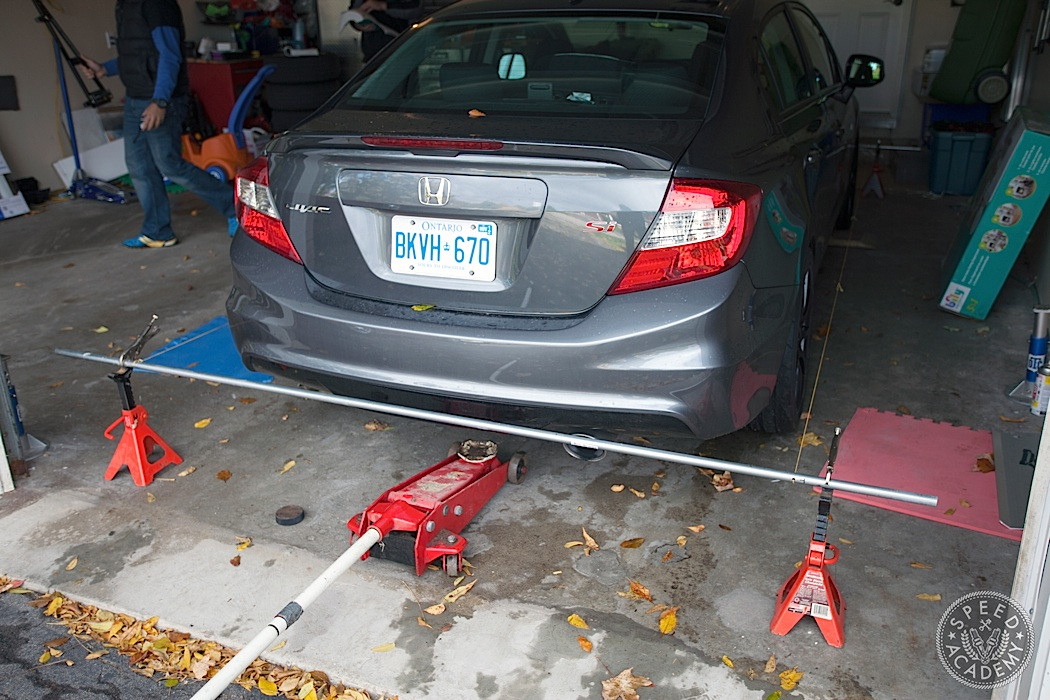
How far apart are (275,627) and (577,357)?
3.37 feet

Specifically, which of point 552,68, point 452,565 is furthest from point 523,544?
point 552,68

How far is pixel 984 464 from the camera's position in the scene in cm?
322

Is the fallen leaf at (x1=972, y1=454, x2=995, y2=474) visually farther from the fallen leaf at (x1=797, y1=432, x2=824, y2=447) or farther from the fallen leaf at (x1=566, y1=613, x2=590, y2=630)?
the fallen leaf at (x1=566, y1=613, x2=590, y2=630)

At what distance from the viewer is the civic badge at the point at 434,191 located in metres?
2.47

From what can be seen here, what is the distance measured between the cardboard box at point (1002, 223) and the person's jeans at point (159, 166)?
15.8 feet

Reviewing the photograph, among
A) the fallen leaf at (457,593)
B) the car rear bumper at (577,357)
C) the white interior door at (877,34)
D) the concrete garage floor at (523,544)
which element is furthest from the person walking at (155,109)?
the white interior door at (877,34)

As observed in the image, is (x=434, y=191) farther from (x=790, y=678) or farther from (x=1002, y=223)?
(x=1002, y=223)

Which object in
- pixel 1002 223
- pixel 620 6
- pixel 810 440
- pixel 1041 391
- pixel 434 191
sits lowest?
pixel 810 440

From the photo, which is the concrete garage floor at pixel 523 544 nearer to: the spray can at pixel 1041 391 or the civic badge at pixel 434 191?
the spray can at pixel 1041 391

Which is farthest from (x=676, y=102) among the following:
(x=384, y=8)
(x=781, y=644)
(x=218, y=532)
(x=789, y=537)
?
(x=384, y=8)

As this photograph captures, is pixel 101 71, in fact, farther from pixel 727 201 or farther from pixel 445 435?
pixel 727 201

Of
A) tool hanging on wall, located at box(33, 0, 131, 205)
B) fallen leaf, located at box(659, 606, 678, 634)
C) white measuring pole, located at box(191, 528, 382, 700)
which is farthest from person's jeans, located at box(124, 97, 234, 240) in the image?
fallen leaf, located at box(659, 606, 678, 634)

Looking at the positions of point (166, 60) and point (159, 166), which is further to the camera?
point (159, 166)

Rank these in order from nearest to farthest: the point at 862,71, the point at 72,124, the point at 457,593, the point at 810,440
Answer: the point at 457,593, the point at 810,440, the point at 862,71, the point at 72,124
